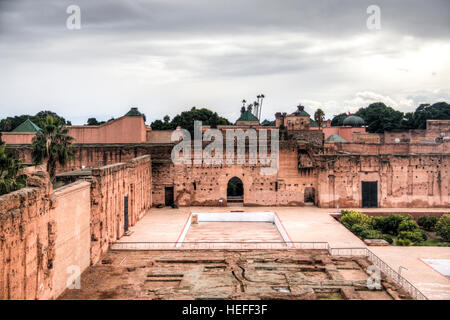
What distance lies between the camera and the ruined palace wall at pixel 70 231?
12945mm

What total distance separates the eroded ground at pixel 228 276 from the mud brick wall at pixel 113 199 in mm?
1006

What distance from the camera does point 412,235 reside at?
2070cm

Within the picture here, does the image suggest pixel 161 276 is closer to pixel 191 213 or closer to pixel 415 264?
pixel 415 264

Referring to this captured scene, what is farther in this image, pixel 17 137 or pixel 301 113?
pixel 301 113

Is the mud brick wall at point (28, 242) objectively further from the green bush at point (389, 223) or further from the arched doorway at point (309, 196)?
the arched doorway at point (309, 196)

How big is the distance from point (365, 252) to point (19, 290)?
13.4 metres

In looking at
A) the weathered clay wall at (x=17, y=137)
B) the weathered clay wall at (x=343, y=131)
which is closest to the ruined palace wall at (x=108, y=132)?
the weathered clay wall at (x=17, y=137)

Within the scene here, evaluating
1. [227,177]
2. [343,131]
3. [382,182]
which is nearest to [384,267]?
[382,182]

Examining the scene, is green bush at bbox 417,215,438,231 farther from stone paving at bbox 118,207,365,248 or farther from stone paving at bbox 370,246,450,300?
stone paving at bbox 370,246,450,300

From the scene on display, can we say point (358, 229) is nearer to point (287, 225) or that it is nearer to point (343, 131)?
Answer: point (287, 225)

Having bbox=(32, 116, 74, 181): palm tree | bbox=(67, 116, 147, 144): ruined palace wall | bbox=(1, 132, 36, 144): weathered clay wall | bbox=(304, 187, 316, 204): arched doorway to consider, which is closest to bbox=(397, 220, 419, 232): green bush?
bbox=(304, 187, 316, 204): arched doorway

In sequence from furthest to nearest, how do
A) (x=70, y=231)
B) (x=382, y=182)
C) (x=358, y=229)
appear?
(x=382, y=182)
(x=358, y=229)
(x=70, y=231)

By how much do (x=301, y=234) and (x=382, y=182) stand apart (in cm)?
1024
